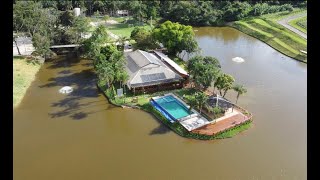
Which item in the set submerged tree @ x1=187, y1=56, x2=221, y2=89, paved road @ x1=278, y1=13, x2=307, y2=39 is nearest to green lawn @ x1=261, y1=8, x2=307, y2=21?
paved road @ x1=278, y1=13, x2=307, y2=39

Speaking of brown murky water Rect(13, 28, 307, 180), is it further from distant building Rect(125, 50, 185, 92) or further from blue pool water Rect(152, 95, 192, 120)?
distant building Rect(125, 50, 185, 92)

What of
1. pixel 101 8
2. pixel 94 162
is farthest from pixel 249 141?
pixel 101 8

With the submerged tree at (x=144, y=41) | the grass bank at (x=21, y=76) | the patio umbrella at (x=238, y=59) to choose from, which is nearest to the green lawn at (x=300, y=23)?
the patio umbrella at (x=238, y=59)

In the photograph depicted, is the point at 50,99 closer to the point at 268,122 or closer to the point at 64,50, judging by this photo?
the point at 64,50

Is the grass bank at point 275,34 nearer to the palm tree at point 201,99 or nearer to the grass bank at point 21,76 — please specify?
the palm tree at point 201,99

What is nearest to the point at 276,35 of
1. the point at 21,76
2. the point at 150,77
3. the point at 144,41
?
the point at 144,41

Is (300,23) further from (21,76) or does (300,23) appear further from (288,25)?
(21,76)
